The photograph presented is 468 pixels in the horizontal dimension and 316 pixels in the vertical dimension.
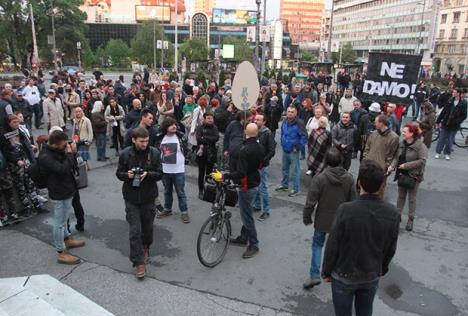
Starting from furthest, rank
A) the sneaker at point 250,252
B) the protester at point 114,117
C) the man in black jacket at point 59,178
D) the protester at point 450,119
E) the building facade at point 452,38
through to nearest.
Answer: the building facade at point 452,38, the protester at point 450,119, the protester at point 114,117, the sneaker at point 250,252, the man in black jacket at point 59,178

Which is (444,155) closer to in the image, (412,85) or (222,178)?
(412,85)

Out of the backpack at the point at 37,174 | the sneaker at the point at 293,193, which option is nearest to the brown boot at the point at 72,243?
the backpack at the point at 37,174

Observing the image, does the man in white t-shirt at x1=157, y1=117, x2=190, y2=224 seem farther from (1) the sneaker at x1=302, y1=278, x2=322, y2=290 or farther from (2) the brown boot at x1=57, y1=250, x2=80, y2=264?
(1) the sneaker at x1=302, y1=278, x2=322, y2=290

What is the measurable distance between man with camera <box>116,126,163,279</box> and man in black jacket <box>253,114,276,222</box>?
5.87 feet

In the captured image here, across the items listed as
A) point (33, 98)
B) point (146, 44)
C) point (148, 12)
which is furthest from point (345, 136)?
point (148, 12)

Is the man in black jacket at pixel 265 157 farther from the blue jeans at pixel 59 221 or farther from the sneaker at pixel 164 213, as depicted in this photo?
the blue jeans at pixel 59 221

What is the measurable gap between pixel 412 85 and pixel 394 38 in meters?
110

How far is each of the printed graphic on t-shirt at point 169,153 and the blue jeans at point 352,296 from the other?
3.75 meters

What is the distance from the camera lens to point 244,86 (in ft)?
20.7

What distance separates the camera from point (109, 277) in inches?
191

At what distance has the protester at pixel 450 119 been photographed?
35.7 feet

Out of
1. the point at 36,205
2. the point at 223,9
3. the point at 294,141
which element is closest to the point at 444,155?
the point at 294,141

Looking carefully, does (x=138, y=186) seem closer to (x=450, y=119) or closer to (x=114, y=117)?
(x=114, y=117)

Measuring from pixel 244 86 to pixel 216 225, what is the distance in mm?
2338
